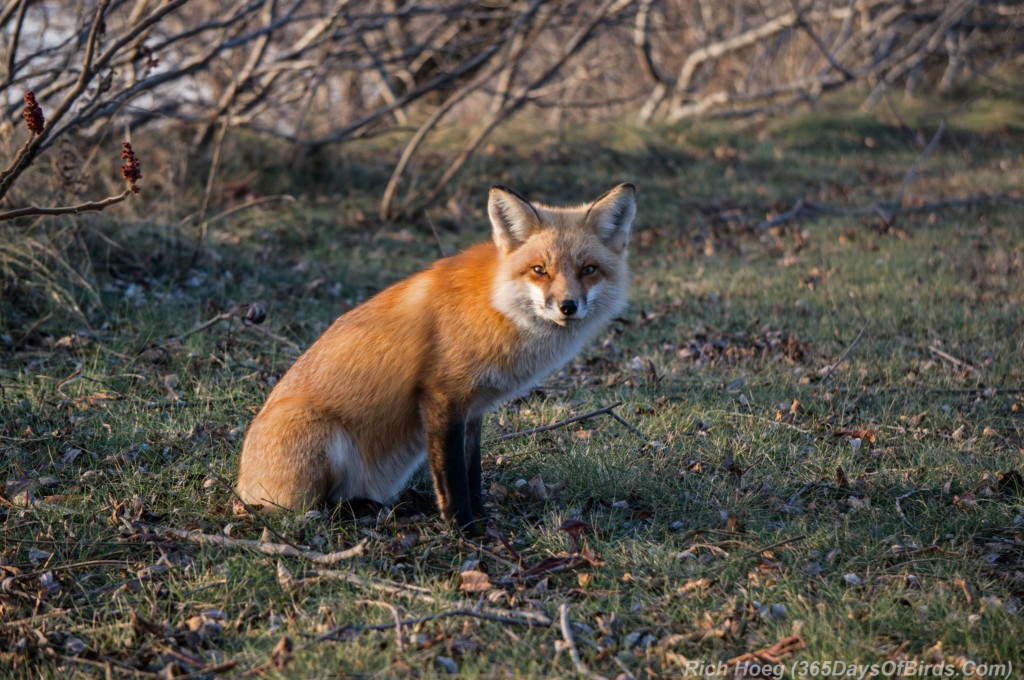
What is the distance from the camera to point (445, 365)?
3531mm

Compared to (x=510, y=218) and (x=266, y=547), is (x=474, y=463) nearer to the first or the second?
(x=266, y=547)

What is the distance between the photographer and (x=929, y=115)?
538 inches

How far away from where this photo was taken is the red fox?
351 centimetres

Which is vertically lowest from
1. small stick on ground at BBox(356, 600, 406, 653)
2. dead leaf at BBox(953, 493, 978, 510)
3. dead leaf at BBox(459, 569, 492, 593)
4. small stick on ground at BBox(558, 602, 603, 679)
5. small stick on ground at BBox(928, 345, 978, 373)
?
small stick on ground at BBox(928, 345, 978, 373)

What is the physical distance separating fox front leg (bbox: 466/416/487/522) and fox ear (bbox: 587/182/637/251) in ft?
3.35

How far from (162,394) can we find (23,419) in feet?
2.47

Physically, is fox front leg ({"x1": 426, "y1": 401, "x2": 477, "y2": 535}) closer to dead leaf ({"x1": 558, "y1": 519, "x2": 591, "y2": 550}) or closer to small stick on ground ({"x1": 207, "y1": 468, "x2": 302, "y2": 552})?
dead leaf ({"x1": 558, "y1": 519, "x2": 591, "y2": 550})

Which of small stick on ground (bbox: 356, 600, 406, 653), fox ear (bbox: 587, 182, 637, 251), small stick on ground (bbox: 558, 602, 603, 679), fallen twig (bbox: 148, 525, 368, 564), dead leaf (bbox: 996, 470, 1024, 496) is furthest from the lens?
dead leaf (bbox: 996, 470, 1024, 496)

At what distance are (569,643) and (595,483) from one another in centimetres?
116

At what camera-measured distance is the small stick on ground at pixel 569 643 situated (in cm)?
274

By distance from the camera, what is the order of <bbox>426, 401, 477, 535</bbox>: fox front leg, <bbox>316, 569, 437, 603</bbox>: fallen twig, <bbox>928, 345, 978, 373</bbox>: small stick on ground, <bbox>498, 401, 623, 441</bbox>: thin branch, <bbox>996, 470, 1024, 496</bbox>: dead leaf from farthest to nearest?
<bbox>928, 345, 978, 373</bbox>: small stick on ground
<bbox>498, 401, 623, 441</bbox>: thin branch
<bbox>996, 470, 1024, 496</bbox>: dead leaf
<bbox>426, 401, 477, 535</bbox>: fox front leg
<bbox>316, 569, 437, 603</bbox>: fallen twig

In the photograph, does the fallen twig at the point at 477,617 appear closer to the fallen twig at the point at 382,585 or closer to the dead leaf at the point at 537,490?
the fallen twig at the point at 382,585

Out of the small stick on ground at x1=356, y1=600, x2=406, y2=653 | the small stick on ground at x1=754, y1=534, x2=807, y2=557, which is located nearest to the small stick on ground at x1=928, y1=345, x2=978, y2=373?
the small stick on ground at x1=754, y1=534, x2=807, y2=557

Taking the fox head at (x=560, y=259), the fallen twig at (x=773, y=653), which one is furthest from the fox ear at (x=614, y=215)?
the fallen twig at (x=773, y=653)
